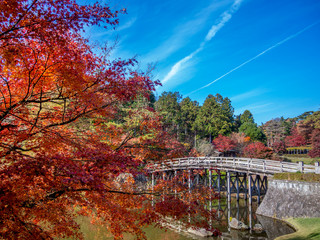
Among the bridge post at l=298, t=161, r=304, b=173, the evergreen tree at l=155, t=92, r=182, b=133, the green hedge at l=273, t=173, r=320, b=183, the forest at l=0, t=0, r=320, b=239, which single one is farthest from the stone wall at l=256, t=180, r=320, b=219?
the evergreen tree at l=155, t=92, r=182, b=133

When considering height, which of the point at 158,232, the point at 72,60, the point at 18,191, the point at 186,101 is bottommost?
the point at 158,232

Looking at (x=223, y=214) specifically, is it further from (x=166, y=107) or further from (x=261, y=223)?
(x=166, y=107)

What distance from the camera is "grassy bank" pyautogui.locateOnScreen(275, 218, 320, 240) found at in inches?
385

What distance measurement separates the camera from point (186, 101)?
50.9 m

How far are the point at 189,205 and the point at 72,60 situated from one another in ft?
15.6

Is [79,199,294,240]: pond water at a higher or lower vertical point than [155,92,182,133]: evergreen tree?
lower

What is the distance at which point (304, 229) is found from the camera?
11219 mm

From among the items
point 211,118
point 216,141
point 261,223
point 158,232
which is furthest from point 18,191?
point 211,118

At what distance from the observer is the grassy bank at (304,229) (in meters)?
9.77

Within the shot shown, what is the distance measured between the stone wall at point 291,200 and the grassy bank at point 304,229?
77 cm

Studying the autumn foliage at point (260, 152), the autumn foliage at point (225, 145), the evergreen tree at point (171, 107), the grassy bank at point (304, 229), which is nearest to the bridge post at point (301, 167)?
the grassy bank at point (304, 229)

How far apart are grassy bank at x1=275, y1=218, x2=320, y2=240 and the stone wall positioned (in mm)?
767

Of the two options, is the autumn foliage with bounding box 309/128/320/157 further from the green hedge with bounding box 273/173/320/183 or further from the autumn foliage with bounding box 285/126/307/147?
the green hedge with bounding box 273/173/320/183

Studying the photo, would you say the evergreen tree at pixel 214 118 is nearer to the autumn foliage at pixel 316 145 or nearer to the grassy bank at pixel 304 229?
the autumn foliage at pixel 316 145
